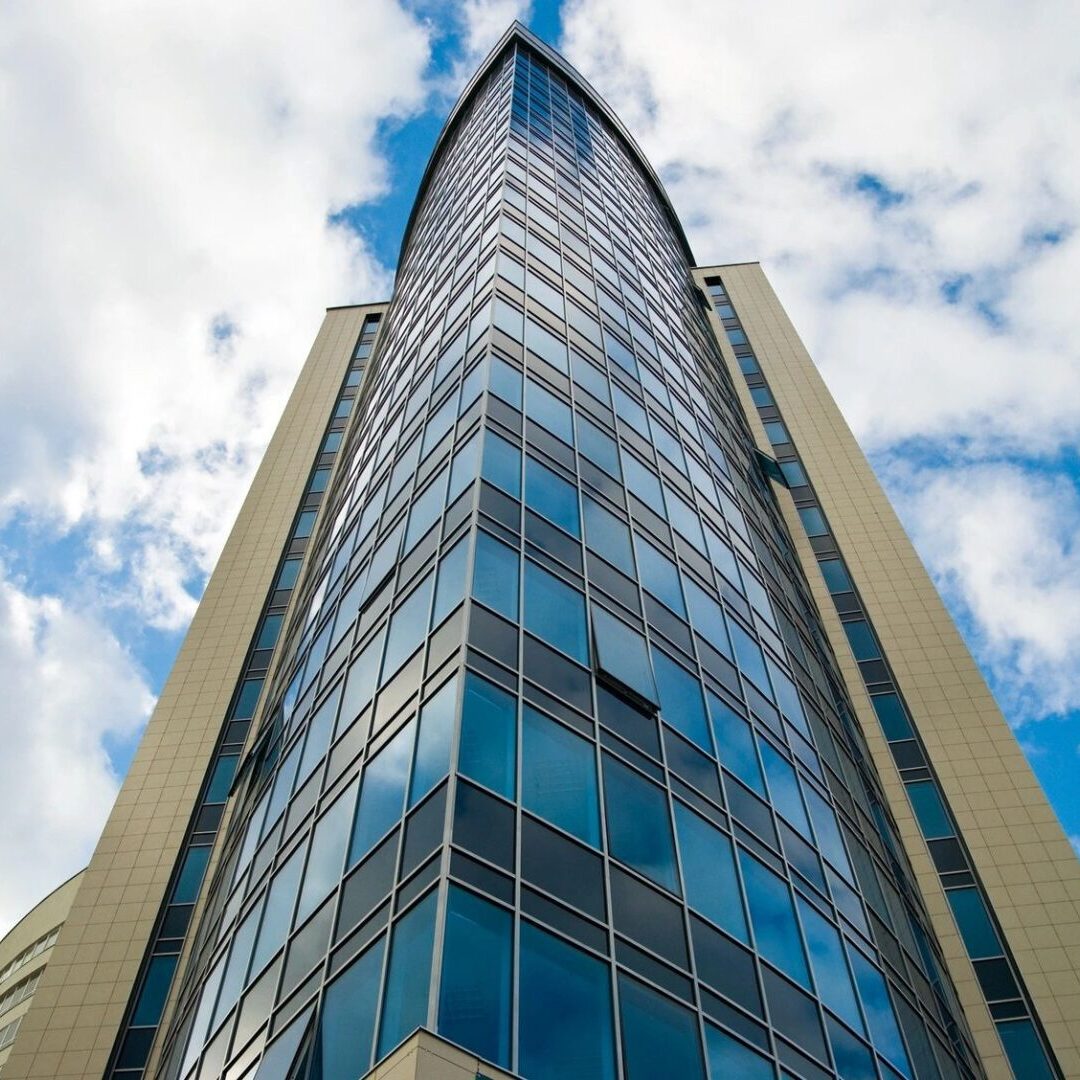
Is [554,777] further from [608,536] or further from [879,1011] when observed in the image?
[608,536]

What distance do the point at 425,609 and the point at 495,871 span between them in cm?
659

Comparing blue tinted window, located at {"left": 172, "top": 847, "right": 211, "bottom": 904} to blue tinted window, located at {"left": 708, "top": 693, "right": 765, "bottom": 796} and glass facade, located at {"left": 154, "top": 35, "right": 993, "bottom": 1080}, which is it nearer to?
glass facade, located at {"left": 154, "top": 35, "right": 993, "bottom": 1080}

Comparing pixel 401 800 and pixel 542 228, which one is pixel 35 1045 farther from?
pixel 542 228

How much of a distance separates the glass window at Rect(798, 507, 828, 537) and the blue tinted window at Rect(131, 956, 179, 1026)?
2799 centimetres

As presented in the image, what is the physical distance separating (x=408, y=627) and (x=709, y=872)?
712 centimetres

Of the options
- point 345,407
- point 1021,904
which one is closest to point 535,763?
point 1021,904

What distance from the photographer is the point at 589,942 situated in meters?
13.9

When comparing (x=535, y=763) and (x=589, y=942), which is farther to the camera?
(x=535, y=763)

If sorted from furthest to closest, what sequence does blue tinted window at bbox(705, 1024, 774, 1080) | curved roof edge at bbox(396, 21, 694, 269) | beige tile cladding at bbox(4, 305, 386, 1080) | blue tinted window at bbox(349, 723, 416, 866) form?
curved roof edge at bbox(396, 21, 694, 269), beige tile cladding at bbox(4, 305, 386, 1080), blue tinted window at bbox(349, 723, 416, 866), blue tinted window at bbox(705, 1024, 774, 1080)

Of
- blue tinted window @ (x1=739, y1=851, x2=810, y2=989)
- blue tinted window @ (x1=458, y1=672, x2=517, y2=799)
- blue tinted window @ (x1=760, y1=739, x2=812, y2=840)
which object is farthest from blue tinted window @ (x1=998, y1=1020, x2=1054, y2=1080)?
blue tinted window @ (x1=458, y1=672, x2=517, y2=799)

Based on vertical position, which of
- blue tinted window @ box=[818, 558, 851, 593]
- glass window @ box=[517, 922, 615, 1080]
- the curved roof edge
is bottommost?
glass window @ box=[517, 922, 615, 1080]

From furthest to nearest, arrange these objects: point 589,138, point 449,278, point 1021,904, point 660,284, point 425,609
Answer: point 589,138
point 660,284
point 449,278
point 1021,904
point 425,609

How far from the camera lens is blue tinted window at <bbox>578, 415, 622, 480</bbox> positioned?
2528cm

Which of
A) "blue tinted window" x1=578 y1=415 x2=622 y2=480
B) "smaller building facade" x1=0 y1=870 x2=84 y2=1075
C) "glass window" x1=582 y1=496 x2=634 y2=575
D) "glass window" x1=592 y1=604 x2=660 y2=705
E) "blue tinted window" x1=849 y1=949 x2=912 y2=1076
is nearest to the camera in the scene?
"blue tinted window" x1=849 y1=949 x2=912 y2=1076
